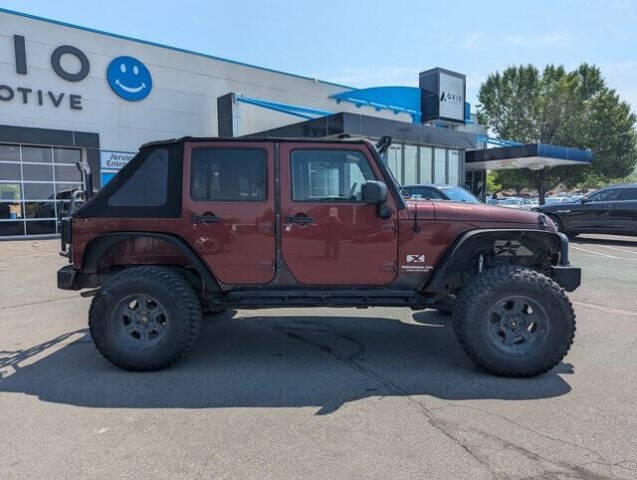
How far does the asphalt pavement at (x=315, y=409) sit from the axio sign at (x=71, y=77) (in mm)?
14625

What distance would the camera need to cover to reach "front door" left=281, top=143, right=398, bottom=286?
418 centimetres

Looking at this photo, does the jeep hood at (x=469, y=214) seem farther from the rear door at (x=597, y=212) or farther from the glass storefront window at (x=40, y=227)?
the glass storefront window at (x=40, y=227)

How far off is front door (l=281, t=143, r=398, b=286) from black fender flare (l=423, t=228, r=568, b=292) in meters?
0.39

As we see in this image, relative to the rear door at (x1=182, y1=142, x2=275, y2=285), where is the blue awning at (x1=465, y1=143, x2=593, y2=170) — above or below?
above

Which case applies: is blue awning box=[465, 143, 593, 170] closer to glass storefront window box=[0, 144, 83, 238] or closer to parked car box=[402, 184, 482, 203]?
parked car box=[402, 184, 482, 203]

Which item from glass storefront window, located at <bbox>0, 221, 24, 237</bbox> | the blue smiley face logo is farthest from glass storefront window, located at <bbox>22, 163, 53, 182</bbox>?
the blue smiley face logo

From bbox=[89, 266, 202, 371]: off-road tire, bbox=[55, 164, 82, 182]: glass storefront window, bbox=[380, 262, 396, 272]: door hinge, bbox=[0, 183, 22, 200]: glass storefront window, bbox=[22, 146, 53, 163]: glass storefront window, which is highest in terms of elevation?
bbox=[22, 146, 53, 163]: glass storefront window

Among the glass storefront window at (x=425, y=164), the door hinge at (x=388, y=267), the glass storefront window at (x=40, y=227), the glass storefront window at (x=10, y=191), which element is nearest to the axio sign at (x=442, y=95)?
the glass storefront window at (x=425, y=164)

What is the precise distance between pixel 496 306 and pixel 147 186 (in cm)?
322

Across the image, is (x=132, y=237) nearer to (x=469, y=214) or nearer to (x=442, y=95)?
(x=469, y=214)

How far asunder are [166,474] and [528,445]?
211cm

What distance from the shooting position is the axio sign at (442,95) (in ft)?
84.6

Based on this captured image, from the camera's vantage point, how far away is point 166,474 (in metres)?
2.63

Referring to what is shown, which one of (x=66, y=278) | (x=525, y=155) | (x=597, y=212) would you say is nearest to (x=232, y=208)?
(x=66, y=278)
